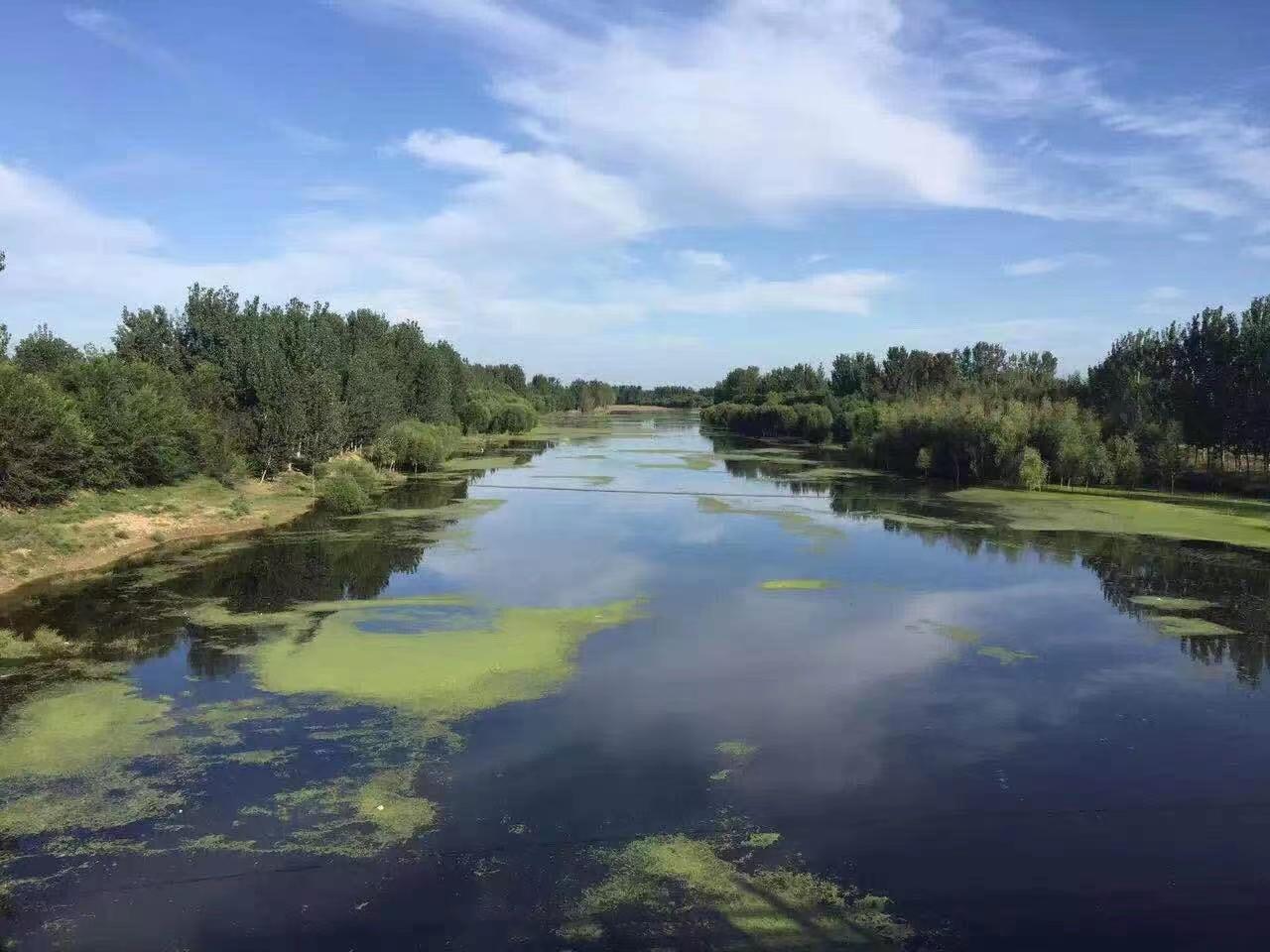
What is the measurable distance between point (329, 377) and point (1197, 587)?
1641 inches

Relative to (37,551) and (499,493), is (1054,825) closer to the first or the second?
(37,551)

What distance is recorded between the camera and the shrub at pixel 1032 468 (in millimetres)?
48250

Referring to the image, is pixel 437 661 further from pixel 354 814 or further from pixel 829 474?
pixel 829 474

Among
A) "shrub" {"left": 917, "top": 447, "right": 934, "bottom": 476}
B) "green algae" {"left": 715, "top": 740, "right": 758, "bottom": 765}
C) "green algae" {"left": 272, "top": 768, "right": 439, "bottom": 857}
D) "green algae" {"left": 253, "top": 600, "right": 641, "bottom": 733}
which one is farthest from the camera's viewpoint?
"shrub" {"left": 917, "top": 447, "right": 934, "bottom": 476}

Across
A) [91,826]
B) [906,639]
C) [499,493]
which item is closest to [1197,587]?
[906,639]

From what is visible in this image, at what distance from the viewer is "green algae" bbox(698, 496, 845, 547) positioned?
1323 inches

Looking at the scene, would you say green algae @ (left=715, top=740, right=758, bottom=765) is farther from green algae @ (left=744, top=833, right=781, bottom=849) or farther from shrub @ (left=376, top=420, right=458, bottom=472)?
shrub @ (left=376, top=420, right=458, bottom=472)

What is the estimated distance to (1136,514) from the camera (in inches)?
1544

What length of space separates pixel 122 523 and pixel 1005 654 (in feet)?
93.1

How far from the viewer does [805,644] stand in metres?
19.0

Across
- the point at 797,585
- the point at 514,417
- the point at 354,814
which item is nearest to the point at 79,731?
the point at 354,814

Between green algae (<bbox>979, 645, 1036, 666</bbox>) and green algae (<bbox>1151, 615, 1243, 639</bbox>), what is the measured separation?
4.37 meters

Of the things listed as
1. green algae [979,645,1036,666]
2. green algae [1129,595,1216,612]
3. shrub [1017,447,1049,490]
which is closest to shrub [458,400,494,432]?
shrub [1017,447,1049,490]

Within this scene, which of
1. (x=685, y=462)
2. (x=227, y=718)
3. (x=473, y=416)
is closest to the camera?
(x=227, y=718)
